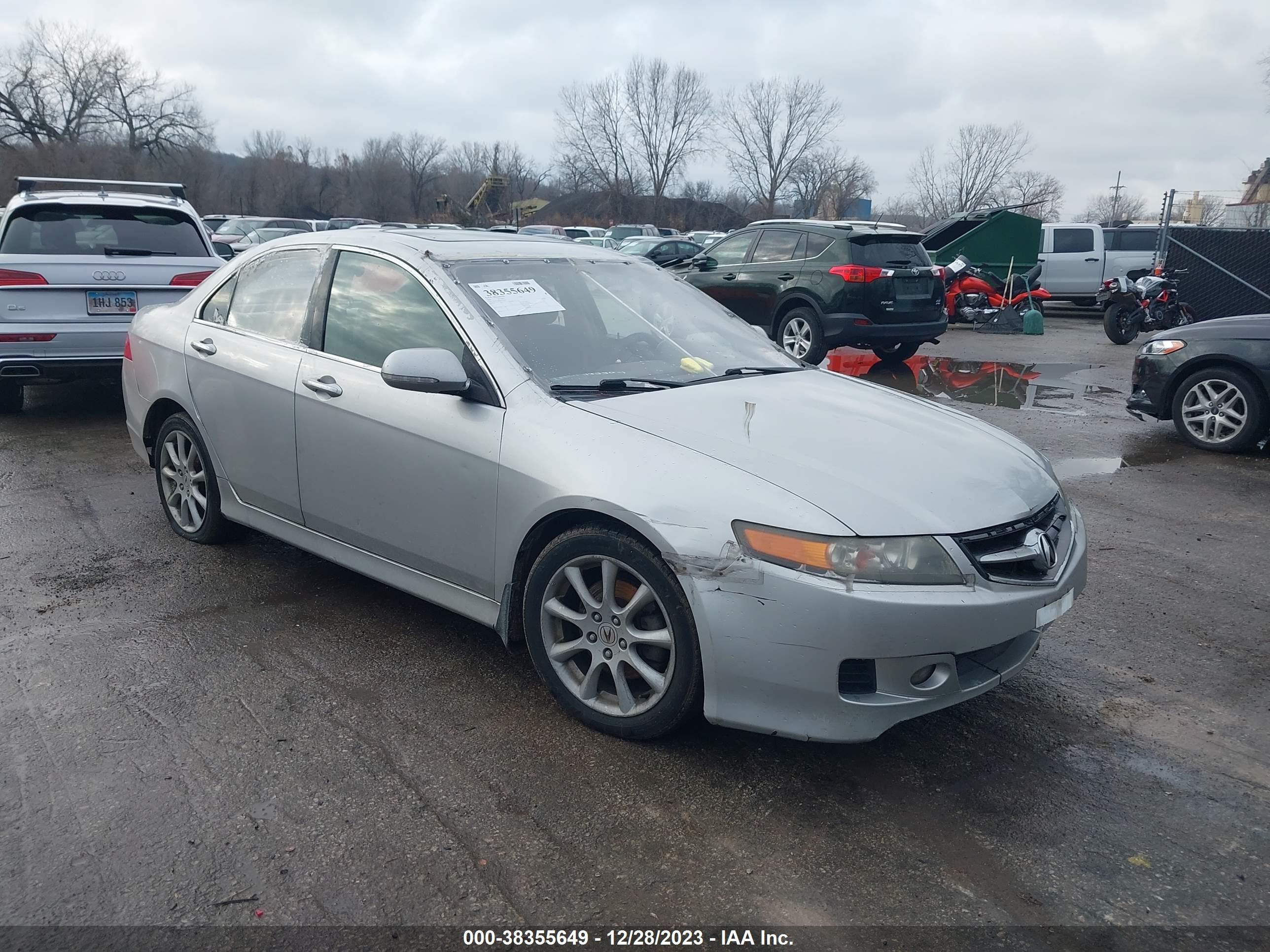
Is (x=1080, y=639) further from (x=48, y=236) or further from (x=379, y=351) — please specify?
(x=48, y=236)

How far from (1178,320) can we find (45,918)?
17767mm

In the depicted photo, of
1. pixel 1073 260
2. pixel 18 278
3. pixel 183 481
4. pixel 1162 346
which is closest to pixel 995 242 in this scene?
pixel 1073 260

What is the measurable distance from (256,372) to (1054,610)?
11.2 feet

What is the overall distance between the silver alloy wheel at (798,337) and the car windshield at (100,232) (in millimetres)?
6535

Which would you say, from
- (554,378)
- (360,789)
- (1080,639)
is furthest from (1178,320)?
(360,789)

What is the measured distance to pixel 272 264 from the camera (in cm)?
462

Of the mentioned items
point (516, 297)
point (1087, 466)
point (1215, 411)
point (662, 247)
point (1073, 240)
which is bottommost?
point (1087, 466)

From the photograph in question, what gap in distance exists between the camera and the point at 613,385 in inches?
142

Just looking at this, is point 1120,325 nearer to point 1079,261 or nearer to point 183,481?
point 1079,261

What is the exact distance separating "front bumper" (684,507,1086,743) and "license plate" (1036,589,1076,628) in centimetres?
13

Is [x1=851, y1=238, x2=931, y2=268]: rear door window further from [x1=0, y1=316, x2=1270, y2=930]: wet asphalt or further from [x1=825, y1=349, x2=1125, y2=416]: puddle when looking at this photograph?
[x1=0, y1=316, x2=1270, y2=930]: wet asphalt

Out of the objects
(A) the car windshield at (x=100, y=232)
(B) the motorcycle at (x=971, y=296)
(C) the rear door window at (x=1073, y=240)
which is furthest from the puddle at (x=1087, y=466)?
(C) the rear door window at (x=1073, y=240)

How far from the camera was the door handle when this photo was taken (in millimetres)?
3946

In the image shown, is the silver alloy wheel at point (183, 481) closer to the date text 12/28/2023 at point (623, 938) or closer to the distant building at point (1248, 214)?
the date text 12/28/2023 at point (623, 938)
